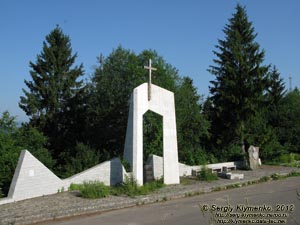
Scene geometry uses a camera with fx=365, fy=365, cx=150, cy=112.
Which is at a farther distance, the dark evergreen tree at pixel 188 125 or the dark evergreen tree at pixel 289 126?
the dark evergreen tree at pixel 289 126

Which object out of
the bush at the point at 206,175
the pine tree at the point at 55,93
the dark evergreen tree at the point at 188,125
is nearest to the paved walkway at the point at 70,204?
the bush at the point at 206,175

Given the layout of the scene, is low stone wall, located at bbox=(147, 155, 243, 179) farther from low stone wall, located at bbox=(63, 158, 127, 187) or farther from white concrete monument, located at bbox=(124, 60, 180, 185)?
low stone wall, located at bbox=(63, 158, 127, 187)

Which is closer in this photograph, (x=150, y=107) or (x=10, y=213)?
(x=10, y=213)

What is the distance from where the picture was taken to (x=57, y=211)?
1097cm

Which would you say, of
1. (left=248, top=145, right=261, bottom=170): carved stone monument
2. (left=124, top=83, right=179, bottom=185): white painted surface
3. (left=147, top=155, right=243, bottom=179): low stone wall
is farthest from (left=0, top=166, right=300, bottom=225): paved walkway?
(left=248, top=145, right=261, bottom=170): carved stone monument

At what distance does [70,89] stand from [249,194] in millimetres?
19822

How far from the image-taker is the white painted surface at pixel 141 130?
15.4 metres

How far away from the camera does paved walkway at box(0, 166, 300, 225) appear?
412 inches

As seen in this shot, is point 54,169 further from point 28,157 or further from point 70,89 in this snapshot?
point 70,89

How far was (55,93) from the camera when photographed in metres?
29.3

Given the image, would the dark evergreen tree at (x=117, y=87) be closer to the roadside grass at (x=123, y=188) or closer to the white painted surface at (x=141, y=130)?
the white painted surface at (x=141, y=130)

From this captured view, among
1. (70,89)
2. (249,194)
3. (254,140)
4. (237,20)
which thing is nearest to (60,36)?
(70,89)

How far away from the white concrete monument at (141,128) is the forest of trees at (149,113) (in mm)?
3052

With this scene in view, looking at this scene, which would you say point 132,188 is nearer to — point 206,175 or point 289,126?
point 206,175
